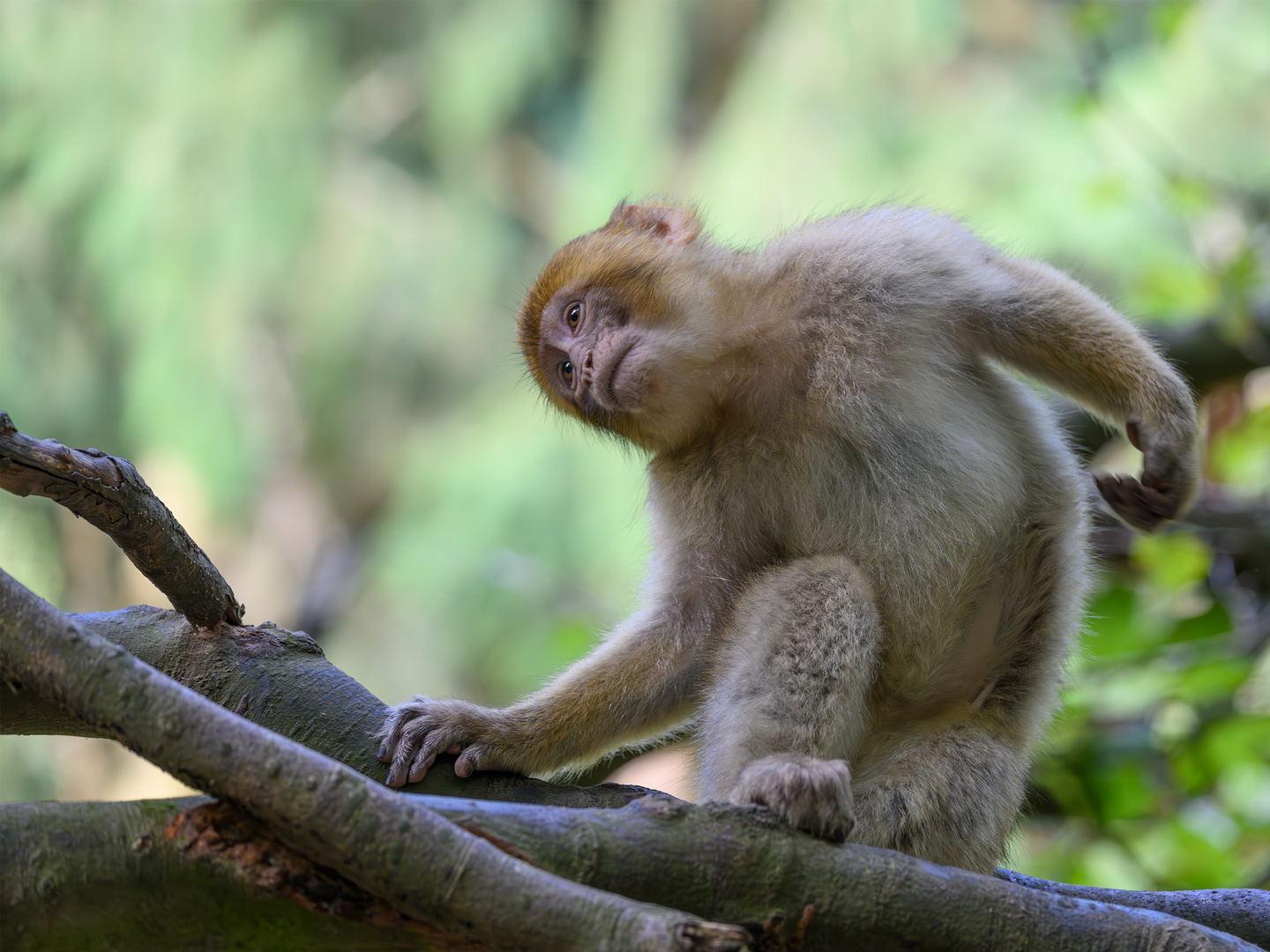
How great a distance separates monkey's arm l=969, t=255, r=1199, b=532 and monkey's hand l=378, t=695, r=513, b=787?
1583mm

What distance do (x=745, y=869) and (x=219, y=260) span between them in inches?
296

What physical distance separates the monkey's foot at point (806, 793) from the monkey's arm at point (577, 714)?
0.68 meters

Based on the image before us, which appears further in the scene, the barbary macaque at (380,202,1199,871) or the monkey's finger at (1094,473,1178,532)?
the monkey's finger at (1094,473,1178,532)

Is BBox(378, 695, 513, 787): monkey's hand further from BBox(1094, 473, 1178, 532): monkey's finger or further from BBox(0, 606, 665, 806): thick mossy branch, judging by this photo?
BBox(1094, 473, 1178, 532): monkey's finger

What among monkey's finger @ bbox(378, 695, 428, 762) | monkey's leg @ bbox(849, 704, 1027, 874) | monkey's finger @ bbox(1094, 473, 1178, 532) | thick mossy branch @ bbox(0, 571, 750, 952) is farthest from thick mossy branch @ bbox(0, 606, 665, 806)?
monkey's finger @ bbox(1094, 473, 1178, 532)

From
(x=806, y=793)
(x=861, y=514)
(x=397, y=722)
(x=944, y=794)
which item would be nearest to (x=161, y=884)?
(x=397, y=722)

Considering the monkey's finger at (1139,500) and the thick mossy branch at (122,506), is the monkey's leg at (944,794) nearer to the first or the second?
the monkey's finger at (1139,500)

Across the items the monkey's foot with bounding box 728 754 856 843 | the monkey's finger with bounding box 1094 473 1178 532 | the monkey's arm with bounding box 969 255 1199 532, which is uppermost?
the monkey's arm with bounding box 969 255 1199 532

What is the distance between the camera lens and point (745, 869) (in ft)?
6.08

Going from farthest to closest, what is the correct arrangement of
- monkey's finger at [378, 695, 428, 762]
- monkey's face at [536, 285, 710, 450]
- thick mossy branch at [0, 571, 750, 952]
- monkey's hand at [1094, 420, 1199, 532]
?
monkey's face at [536, 285, 710, 450] < monkey's hand at [1094, 420, 1199, 532] < monkey's finger at [378, 695, 428, 762] < thick mossy branch at [0, 571, 750, 952]

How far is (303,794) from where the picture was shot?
152cm

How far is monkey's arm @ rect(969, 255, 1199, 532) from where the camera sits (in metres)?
2.74

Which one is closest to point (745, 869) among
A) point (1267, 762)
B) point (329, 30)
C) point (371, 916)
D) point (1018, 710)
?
point (371, 916)

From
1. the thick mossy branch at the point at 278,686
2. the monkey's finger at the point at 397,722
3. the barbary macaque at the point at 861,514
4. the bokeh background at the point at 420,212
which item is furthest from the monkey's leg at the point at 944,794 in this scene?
the bokeh background at the point at 420,212
